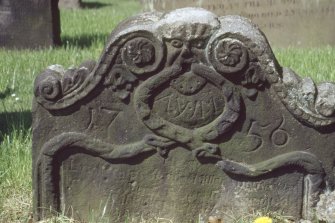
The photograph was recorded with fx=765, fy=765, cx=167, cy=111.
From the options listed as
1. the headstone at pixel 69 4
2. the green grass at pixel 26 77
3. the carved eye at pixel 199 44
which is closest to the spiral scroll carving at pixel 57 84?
the carved eye at pixel 199 44

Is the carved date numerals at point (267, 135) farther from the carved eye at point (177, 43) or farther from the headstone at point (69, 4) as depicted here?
the headstone at point (69, 4)

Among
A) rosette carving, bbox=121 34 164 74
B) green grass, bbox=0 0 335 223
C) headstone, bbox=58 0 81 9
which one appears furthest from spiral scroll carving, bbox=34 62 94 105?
headstone, bbox=58 0 81 9

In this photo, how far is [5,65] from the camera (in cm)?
840

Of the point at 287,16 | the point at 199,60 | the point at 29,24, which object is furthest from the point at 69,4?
the point at 199,60

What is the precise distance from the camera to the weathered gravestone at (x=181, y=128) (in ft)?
13.3

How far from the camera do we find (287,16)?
32.9 feet

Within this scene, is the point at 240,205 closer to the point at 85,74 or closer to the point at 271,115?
the point at 271,115

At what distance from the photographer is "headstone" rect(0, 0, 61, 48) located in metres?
10.0

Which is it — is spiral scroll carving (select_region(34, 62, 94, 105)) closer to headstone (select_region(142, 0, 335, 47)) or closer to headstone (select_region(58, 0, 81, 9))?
headstone (select_region(142, 0, 335, 47))

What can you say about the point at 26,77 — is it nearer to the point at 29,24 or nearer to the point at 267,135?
the point at 29,24

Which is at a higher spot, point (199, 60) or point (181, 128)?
point (199, 60)

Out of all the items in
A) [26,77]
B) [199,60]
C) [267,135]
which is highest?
[199,60]

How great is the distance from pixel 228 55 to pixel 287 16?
6195 mm

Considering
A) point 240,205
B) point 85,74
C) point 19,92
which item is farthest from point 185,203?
point 19,92
